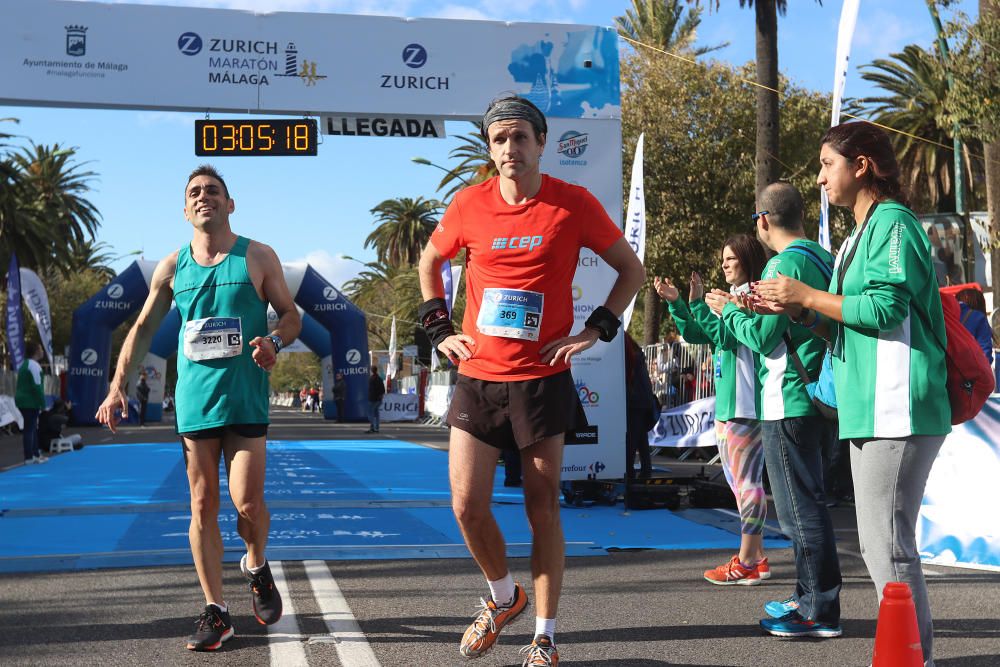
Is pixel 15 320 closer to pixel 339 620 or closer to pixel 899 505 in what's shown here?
pixel 339 620

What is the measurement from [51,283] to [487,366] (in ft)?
193

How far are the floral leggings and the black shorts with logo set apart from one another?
7.78 feet

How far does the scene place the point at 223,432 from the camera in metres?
5.09

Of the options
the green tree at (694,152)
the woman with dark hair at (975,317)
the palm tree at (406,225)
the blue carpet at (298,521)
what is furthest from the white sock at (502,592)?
the palm tree at (406,225)

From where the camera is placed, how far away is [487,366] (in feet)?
14.2

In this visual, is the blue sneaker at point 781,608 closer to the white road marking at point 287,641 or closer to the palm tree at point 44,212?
the white road marking at point 287,641

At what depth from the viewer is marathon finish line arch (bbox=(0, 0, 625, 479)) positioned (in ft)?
37.8

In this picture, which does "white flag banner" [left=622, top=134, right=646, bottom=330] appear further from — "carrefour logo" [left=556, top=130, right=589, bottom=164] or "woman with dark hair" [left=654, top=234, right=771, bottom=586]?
"woman with dark hair" [left=654, top=234, right=771, bottom=586]

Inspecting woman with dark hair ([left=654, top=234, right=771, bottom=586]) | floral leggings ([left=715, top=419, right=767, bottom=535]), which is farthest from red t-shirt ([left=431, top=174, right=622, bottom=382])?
floral leggings ([left=715, top=419, right=767, bottom=535])

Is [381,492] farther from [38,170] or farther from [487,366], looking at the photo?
[38,170]

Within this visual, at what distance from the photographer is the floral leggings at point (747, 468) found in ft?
21.2

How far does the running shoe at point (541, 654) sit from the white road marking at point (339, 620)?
2.22 feet

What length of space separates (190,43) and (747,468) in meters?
8.71

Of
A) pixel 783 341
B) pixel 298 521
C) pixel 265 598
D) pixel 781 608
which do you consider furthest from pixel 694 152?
pixel 265 598
